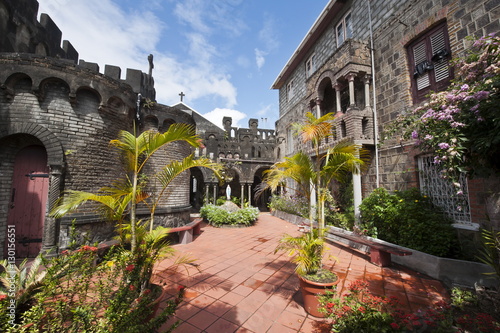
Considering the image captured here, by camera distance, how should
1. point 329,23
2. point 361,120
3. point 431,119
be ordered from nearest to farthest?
point 431,119, point 361,120, point 329,23

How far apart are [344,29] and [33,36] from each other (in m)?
11.1

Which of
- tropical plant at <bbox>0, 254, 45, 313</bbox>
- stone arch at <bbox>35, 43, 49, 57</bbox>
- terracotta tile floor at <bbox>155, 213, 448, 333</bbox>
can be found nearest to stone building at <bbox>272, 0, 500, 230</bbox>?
terracotta tile floor at <bbox>155, 213, 448, 333</bbox>

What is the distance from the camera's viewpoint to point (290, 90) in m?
13.3

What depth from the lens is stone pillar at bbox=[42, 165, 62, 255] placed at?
488 cm

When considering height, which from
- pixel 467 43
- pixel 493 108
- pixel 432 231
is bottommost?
pixel 432 231

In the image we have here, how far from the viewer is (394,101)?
621 centimetres

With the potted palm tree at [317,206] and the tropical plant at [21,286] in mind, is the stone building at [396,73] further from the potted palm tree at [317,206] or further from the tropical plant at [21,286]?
the tropical plant at [21,286]

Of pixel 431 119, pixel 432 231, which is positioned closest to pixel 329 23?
pixel 431 119

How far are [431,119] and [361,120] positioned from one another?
11.0ft

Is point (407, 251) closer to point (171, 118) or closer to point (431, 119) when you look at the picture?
point (431, 119)

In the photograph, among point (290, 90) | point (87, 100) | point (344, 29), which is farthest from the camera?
point (290, 90)

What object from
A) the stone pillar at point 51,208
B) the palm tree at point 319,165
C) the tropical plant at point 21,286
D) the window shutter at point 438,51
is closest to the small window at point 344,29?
the window shutter at point 438,51

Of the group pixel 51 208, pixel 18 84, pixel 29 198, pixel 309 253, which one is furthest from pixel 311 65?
pixel 29 198

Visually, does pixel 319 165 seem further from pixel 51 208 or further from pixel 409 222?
pixel 51 208
